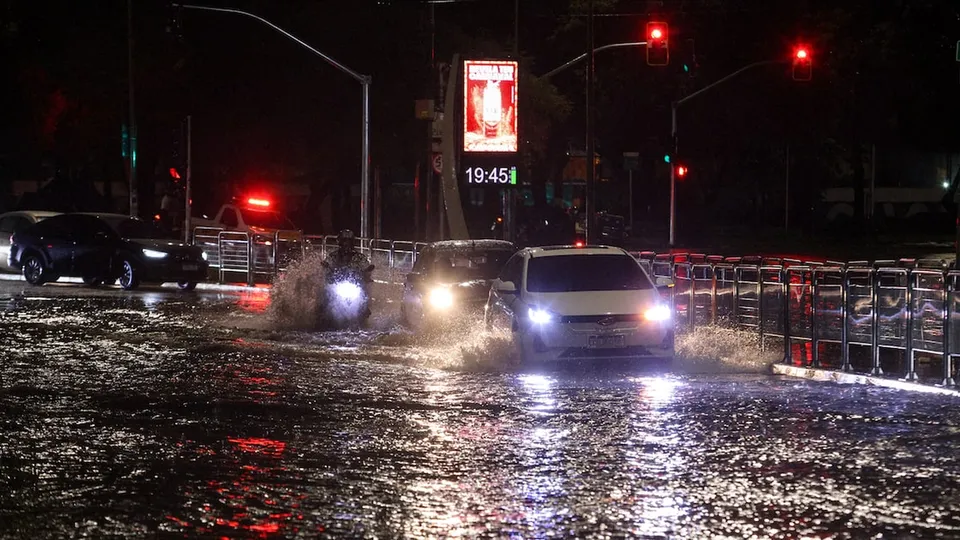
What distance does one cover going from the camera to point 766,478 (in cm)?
1013

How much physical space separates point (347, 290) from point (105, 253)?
11.8 meters

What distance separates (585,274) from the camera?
18.6 m

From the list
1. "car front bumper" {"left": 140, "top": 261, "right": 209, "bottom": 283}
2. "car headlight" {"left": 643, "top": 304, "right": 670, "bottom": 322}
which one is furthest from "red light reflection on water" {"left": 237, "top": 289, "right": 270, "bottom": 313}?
"car headlight" {"left": 643, "top": 304, "right": 670, "bottom": 322}

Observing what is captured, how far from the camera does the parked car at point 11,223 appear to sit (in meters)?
37.6

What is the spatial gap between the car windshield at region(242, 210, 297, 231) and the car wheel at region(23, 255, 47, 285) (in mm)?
11698

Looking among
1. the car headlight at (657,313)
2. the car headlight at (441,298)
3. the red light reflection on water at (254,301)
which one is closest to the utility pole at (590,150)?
the red light reflection on water at (254,301)

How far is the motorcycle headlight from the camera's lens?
24.5 metres

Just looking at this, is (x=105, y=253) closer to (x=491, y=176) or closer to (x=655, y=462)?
(x=491, y=176)

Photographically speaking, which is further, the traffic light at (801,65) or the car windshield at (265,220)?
the car windshield at (265,220)

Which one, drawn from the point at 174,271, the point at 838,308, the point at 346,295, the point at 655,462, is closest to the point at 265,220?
the point at 174,271

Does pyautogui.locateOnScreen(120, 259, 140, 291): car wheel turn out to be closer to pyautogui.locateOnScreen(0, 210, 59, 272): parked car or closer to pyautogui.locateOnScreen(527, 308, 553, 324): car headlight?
pyautogui.locateOnScreen(0, 210, 59, 272): parked car

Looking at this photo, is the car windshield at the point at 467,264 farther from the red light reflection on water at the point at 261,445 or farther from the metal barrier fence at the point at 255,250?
the metal barrier fence at the point at 255,250

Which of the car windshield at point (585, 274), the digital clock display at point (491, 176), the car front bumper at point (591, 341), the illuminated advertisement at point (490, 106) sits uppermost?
the illuminated advertisement at point (490, 106)

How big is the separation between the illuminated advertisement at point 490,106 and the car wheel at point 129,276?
7866 mm
